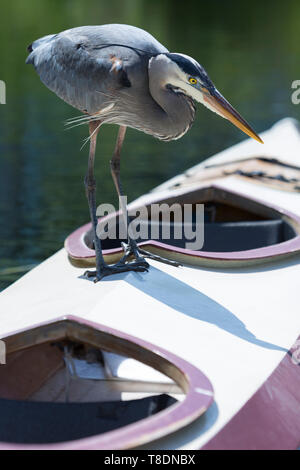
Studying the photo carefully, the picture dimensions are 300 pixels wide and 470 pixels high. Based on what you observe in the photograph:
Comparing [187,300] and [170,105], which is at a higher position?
[170,105]

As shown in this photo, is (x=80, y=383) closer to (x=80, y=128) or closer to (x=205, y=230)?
(x=205, y=230)

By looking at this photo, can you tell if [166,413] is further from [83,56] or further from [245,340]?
[83,56]

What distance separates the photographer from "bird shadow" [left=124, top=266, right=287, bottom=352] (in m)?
3.41

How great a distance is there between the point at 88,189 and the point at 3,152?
7.73m

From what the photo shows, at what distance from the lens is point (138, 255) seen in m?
3.88

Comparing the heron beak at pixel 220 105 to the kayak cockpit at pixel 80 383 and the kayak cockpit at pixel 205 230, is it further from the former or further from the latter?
the kayak cockpit at pixel 80 383

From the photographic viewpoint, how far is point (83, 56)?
3604 mm

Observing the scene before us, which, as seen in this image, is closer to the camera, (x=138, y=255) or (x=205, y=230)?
(x=138, y=255)

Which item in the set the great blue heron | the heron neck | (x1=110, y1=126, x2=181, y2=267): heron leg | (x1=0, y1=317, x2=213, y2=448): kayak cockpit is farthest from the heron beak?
(x1=0, y1=317, x2=213, y2=448): kayak cockpit

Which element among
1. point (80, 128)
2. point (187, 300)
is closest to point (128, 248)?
point (187, 300)

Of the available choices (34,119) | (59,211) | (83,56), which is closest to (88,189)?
(83,56)

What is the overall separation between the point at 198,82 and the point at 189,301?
103 cm

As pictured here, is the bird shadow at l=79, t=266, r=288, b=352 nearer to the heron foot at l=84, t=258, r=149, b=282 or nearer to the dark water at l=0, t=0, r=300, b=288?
the heron foot at l=84, t=258, r=149, b=282

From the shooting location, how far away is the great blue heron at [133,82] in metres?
3.43
